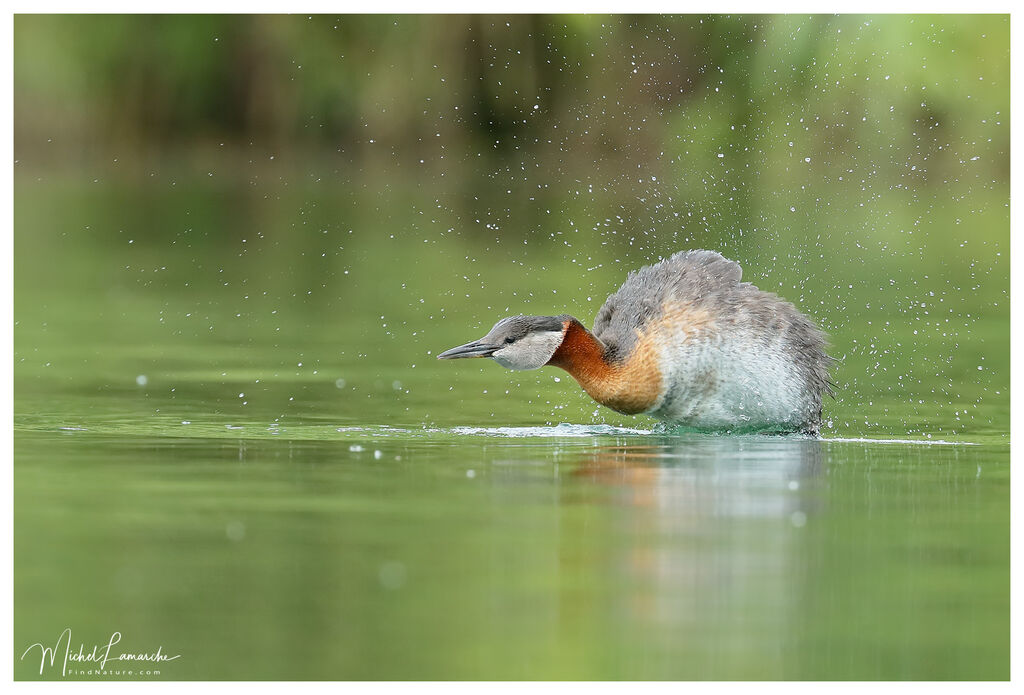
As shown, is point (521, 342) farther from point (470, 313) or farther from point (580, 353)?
point (470, 313)

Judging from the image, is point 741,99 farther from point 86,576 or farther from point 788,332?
point 86,576

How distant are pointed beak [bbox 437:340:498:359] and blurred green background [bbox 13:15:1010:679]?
1.33 feet

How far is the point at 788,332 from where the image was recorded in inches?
445

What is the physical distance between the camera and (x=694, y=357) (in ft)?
36.4

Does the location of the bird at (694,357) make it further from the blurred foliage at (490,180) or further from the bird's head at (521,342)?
the blurred foliage at (490,180)

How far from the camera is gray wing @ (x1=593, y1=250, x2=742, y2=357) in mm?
11336

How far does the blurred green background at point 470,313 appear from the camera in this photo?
6.72 m

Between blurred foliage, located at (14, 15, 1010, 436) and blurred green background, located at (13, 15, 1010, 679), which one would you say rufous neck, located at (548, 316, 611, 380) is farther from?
blurred foliage, located at (14, 15, 1010, 436)

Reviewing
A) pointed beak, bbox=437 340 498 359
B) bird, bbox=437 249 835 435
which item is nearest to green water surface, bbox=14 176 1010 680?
bird, bbox=437 249 835 435

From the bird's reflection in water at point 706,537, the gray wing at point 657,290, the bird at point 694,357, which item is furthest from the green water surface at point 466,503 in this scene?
the gray wing at point 657,290

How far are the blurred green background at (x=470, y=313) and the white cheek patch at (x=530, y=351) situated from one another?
14.2 inches

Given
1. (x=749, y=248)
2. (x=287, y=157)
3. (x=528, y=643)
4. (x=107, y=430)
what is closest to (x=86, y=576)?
(x=528, y=643)

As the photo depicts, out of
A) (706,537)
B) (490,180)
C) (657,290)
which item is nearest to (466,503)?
(706,537)

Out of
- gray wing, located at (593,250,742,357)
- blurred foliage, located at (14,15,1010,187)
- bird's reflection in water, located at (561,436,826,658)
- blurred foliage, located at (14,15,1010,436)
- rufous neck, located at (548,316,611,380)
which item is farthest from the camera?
blurred foliage, located at (14,15,1010,187)
